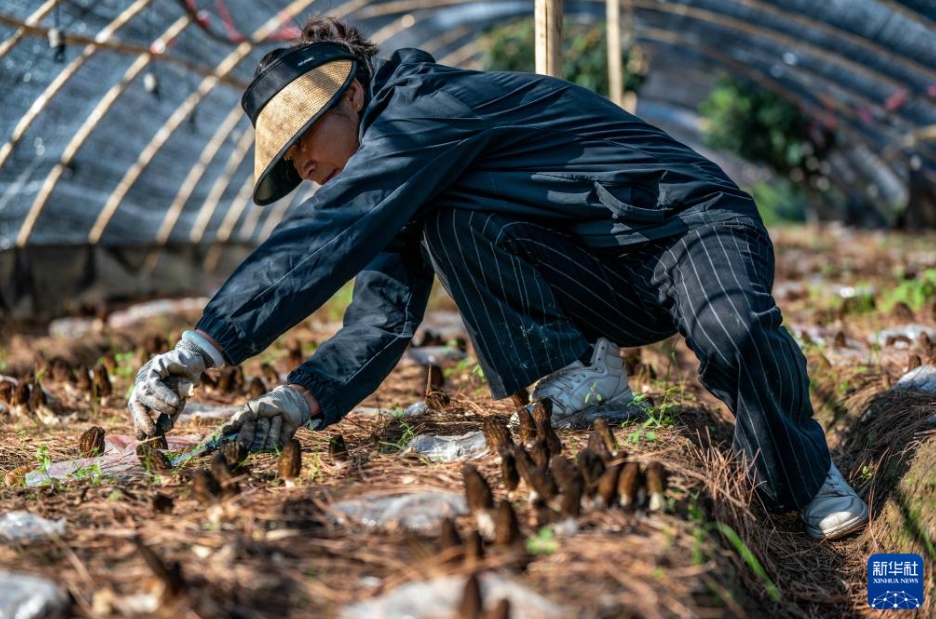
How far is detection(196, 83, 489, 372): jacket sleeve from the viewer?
2.67 metres

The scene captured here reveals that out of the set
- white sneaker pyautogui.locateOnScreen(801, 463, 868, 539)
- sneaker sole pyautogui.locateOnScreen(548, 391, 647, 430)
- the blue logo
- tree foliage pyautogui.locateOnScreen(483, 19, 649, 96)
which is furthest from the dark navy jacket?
tree foliage pyautogui.locateOnScreen(483, 19, 649, 96)

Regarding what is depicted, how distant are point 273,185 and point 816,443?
2.00 metres

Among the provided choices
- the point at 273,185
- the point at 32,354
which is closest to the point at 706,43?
the point at 32,354

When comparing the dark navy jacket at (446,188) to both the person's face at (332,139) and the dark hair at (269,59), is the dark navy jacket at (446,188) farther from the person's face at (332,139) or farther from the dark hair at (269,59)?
the dark hair at (269,59)

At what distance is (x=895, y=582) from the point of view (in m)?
2.64

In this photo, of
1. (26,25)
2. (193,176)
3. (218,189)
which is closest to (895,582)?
(26,25)

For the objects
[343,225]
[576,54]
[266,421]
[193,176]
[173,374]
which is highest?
[576,54]

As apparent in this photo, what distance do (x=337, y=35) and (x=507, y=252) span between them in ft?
3.28

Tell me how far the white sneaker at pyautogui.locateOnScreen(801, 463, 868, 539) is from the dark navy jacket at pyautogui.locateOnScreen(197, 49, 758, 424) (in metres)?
0.91

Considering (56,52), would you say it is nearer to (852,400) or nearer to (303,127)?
(303,127)

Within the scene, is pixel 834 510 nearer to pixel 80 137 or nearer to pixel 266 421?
pixel 266 421

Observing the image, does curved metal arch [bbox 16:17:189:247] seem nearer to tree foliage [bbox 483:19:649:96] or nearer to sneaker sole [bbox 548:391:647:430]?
tree foliage [bbox 483:19:649:96]

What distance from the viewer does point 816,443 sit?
2.87 meters

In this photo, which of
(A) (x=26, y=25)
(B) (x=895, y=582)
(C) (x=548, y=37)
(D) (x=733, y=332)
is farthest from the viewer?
(A) (x=26, y=25)
